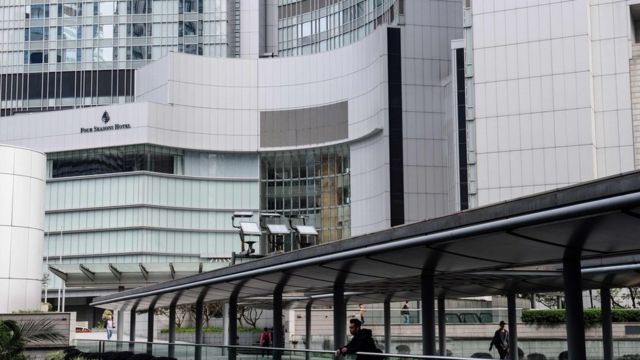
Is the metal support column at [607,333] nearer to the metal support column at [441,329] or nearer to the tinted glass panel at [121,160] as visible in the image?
the metal support column at [441,329]

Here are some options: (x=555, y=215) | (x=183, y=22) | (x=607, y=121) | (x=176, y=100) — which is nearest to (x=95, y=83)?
(x=183, y=22)

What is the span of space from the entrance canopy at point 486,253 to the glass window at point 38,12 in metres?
93.0

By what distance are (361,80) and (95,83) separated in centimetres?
3982

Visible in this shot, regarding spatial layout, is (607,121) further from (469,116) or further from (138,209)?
(138,209)

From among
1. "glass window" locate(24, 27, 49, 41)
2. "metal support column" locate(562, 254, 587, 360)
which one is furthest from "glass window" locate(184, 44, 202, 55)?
"metal support column" locate(562, 254, 587, 360)

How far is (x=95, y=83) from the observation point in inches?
4432

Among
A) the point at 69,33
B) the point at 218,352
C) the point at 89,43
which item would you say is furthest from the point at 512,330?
the point at 69,33

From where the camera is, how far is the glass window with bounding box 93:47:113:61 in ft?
368

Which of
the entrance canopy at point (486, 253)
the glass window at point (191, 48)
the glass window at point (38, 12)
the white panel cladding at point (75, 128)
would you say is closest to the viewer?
the entrance canopy at point (486, 253)

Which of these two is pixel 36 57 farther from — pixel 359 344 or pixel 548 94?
pixel 359 344

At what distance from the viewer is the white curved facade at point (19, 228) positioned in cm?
3628

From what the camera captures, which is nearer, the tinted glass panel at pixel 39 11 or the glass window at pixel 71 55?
the glass window at pixel 71 55

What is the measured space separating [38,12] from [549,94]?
240 feet

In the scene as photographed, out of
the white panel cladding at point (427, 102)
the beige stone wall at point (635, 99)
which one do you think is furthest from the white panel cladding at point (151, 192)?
the beige stone wall at point (635, 99)
